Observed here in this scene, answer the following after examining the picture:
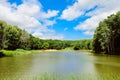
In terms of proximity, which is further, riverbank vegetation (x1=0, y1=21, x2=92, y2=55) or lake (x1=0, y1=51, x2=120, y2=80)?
riverbank vegetation (x1=0, y1=21, x2=92, y2=55)

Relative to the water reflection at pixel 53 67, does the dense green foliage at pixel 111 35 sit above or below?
above

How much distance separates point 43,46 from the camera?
123875 millimetres

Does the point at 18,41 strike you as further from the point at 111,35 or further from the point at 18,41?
the point at 111,35

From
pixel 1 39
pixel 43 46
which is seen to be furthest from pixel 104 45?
pixel 43 46

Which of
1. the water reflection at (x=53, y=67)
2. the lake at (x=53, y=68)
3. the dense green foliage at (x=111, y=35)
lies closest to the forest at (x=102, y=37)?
the dense green foliage at (x=111, y=35)

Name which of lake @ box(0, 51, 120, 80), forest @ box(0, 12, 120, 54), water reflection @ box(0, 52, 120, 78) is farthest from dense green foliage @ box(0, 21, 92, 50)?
lake @ box(0, 51, 120, 80)

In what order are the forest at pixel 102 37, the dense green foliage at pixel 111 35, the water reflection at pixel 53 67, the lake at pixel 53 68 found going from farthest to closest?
the dense green foliage at pixel 111 35 → the forest at pixel 102 37 → the water reflection at pixel 53 67 → the lake at pixel 53 68

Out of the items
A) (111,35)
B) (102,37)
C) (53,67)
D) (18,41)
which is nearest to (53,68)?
(53,67)

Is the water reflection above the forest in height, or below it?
below

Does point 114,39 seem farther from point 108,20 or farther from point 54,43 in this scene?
point 54,43

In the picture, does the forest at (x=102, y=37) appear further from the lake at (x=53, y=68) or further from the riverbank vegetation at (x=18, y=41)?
the lake at (x=53, y=68)

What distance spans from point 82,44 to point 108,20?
68526mm

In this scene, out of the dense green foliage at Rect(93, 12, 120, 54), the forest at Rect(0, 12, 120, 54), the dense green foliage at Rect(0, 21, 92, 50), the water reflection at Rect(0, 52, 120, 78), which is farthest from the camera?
the dense green foliage at Rect(93, 12, 120, 54)

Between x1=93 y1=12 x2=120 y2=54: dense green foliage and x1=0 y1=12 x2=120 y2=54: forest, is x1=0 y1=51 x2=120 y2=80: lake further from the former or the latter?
x1=93 y1=12 x2=120 y2=54: dense green foliage
